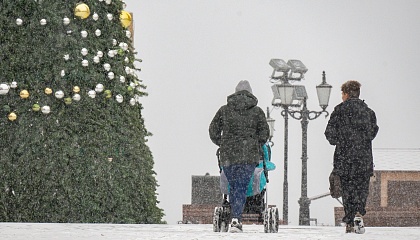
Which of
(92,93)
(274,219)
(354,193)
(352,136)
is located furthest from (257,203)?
(92,93)

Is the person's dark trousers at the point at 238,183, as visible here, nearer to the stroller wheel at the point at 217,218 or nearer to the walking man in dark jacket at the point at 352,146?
the stroller wheel at the point at 217,218

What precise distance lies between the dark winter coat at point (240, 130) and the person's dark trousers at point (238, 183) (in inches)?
4.8

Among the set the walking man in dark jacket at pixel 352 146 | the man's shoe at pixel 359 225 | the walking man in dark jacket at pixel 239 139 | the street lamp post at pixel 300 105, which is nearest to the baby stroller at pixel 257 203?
the walking man in dark jacket at pixel 239 139

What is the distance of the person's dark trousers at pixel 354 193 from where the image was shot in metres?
13.7

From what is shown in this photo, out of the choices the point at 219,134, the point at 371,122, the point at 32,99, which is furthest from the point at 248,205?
the point at 32,99

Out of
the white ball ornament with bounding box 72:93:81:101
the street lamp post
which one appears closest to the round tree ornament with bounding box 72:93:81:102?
the white ball ornament with bounding box 72:93:81:101

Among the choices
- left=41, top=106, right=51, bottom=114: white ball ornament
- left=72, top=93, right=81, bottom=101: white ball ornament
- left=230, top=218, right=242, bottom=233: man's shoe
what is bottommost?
left=230, top=218, right=242, bottom=233: man's shoe

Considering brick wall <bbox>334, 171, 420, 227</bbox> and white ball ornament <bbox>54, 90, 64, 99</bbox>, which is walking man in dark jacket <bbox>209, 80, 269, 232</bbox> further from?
brick wall <bbox>334, 171, 420, 227</bbox>

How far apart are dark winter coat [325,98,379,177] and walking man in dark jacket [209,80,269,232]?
1.00 meters

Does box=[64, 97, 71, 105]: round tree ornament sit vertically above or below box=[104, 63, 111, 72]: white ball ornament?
below

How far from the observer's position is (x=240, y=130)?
13602 millimetres

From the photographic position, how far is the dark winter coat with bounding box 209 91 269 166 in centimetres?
1348

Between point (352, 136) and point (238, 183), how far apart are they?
1615 millimetres

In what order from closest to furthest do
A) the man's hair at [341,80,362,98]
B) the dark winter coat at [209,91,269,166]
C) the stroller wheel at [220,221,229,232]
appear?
the dark winter coat at [209,91,269,166] → the stroller wheel at [220,221,229,232] → the man's hair at [341,80,362,98]
